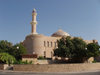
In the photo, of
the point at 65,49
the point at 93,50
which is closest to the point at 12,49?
the point at 65,49

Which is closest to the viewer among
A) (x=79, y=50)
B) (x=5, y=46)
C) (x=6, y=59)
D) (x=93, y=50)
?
(x=6, y=59)

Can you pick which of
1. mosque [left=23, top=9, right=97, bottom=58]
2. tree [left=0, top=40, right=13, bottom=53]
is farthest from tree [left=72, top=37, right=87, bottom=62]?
tree [left=0, top=40, right=13, bottom=53]

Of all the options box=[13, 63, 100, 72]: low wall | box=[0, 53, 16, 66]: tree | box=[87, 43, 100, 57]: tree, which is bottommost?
box=[13, 63, 100, 72]: low wall

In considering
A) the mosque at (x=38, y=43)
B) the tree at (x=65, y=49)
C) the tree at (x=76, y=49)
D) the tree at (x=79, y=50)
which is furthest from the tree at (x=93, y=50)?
the mosque at (x=38, y=43)

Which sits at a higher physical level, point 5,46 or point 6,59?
point 5,46

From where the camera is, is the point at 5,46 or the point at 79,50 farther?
the point at 5,46

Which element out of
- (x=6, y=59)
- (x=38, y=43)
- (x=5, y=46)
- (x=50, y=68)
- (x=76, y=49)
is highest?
(x=38, y=43)

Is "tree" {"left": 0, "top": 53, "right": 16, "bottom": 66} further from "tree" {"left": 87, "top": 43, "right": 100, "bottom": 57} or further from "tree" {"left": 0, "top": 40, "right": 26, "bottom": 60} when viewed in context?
"tree" {"left": 87, "top": 43, "right": 100, "bottom": 57}

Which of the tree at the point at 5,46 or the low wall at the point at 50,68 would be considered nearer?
the low wall at the point at 50,68

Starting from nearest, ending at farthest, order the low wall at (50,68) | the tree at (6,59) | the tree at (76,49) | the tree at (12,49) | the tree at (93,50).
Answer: the low wall at (50,68)
the tree at (6,59)
the tree at (93,50)
the tree at (76,49)
the tree at (12,49)

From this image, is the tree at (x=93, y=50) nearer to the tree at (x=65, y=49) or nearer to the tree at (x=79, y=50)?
the tree at (x=79, y=50)

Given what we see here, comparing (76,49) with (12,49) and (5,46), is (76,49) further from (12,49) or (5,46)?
(5,46)

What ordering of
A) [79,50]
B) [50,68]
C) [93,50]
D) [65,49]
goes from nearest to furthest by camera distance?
1. [50,68]
2. [93,50]
3. [79,50]
4. [65,49]

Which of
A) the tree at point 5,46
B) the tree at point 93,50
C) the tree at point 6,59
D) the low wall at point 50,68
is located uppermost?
the tree at point 5,46
